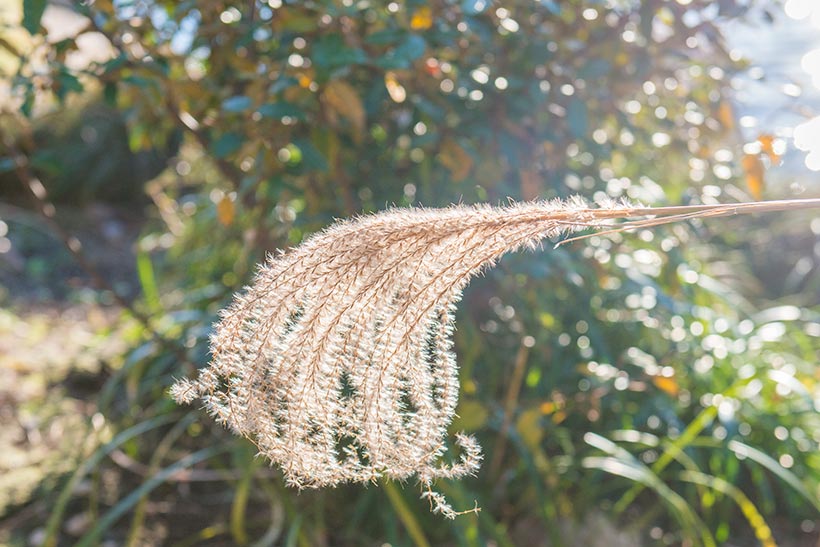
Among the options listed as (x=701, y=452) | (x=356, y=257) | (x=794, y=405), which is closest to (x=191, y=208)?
(x=701, y=452)

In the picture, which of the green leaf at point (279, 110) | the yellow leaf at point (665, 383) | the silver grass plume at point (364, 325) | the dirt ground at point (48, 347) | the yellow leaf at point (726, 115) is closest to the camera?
the silver grass plume at point (364, 325)

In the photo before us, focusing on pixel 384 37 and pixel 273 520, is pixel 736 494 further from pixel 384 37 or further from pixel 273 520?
pixel 384 37

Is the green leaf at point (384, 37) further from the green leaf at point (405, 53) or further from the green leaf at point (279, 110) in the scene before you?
the green leaf at point (279, 110)

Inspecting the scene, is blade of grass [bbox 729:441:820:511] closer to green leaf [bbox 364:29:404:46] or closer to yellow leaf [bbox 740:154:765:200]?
yellow leaf [bbox 740:154:765:200]

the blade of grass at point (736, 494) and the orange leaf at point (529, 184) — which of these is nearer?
the orange leaf at point (529, 184)

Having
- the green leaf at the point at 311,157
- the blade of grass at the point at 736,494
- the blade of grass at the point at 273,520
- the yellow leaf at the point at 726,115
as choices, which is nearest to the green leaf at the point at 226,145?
the green leaf at the point at 311,157

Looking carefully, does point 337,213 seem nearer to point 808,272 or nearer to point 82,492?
point 82,492

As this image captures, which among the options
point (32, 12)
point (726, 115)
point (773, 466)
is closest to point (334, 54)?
point (32, 12)
